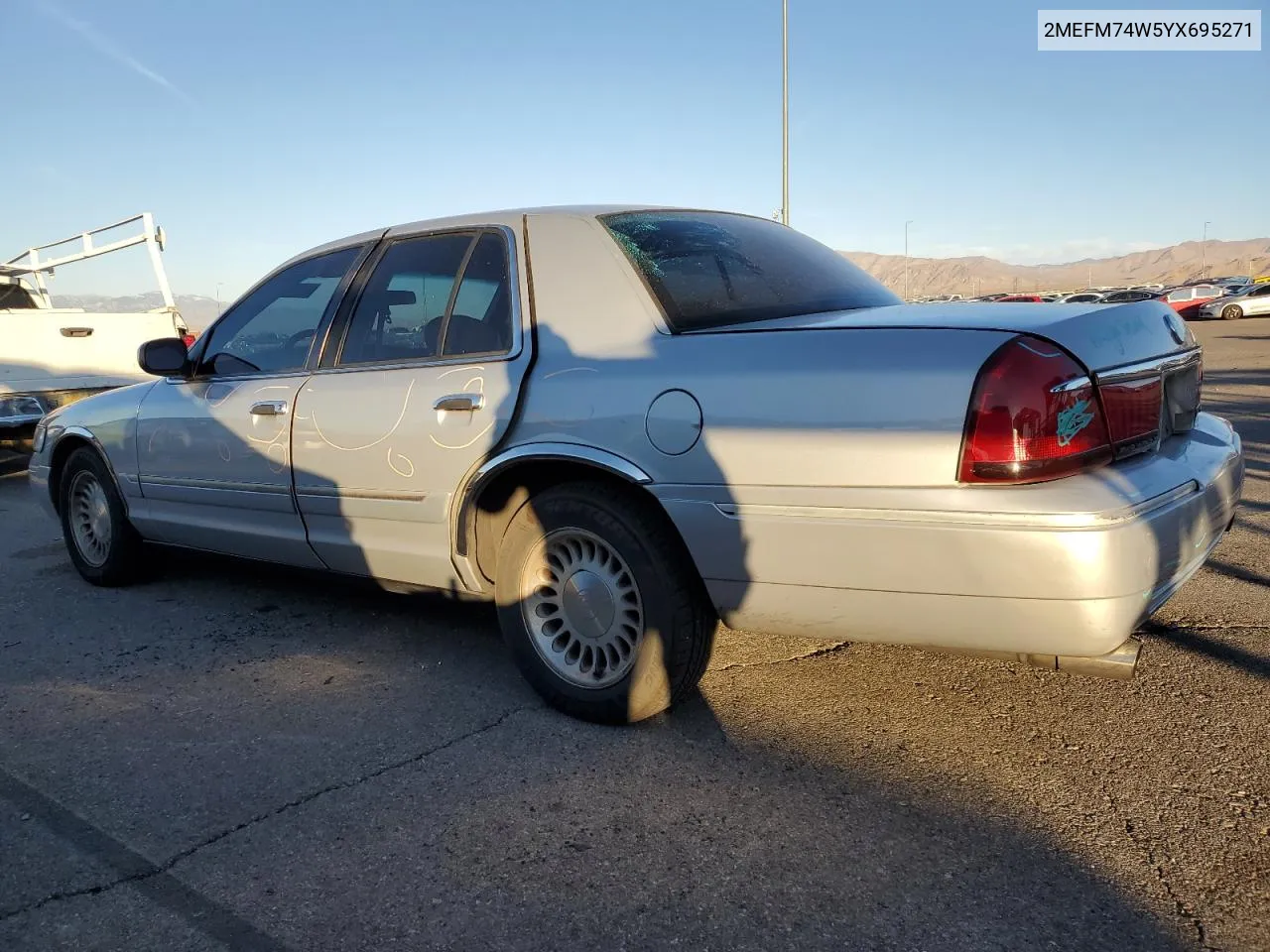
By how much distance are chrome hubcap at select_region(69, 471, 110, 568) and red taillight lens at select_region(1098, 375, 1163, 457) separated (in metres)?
4.58

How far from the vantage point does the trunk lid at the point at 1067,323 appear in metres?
2.50

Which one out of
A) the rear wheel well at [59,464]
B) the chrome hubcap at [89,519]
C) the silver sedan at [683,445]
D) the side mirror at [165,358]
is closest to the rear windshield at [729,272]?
the silver sedan at [683,445]

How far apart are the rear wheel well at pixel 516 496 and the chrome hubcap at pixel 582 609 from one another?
0.17 meters

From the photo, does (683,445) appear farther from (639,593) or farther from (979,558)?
(979,558)

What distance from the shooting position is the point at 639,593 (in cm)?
297

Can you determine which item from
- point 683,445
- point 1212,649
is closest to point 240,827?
point 683,445

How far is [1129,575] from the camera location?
2342 mm

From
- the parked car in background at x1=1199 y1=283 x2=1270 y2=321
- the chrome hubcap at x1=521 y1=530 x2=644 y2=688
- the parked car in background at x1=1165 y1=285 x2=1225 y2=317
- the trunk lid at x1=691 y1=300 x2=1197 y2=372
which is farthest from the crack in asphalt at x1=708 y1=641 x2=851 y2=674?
the parked car in background at x1=1165 y1=285 x2=1225 y2=317

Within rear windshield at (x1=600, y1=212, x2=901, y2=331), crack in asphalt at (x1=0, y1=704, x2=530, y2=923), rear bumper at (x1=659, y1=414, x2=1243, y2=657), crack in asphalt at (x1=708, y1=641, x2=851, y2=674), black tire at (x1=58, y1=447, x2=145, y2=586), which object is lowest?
crack in asphalt at (x1=708, y1=641, x2=851, y2=674)

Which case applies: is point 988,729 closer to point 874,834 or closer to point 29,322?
point 874,834

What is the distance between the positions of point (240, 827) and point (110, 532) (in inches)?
115

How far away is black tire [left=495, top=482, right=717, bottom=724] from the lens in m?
2.93

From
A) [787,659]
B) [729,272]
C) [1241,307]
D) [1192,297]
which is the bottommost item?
[1241,307]

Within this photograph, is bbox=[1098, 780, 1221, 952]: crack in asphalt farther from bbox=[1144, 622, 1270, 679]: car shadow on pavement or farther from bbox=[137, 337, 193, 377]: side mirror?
bbox=[137, 337, 193, 377]: side mirror
